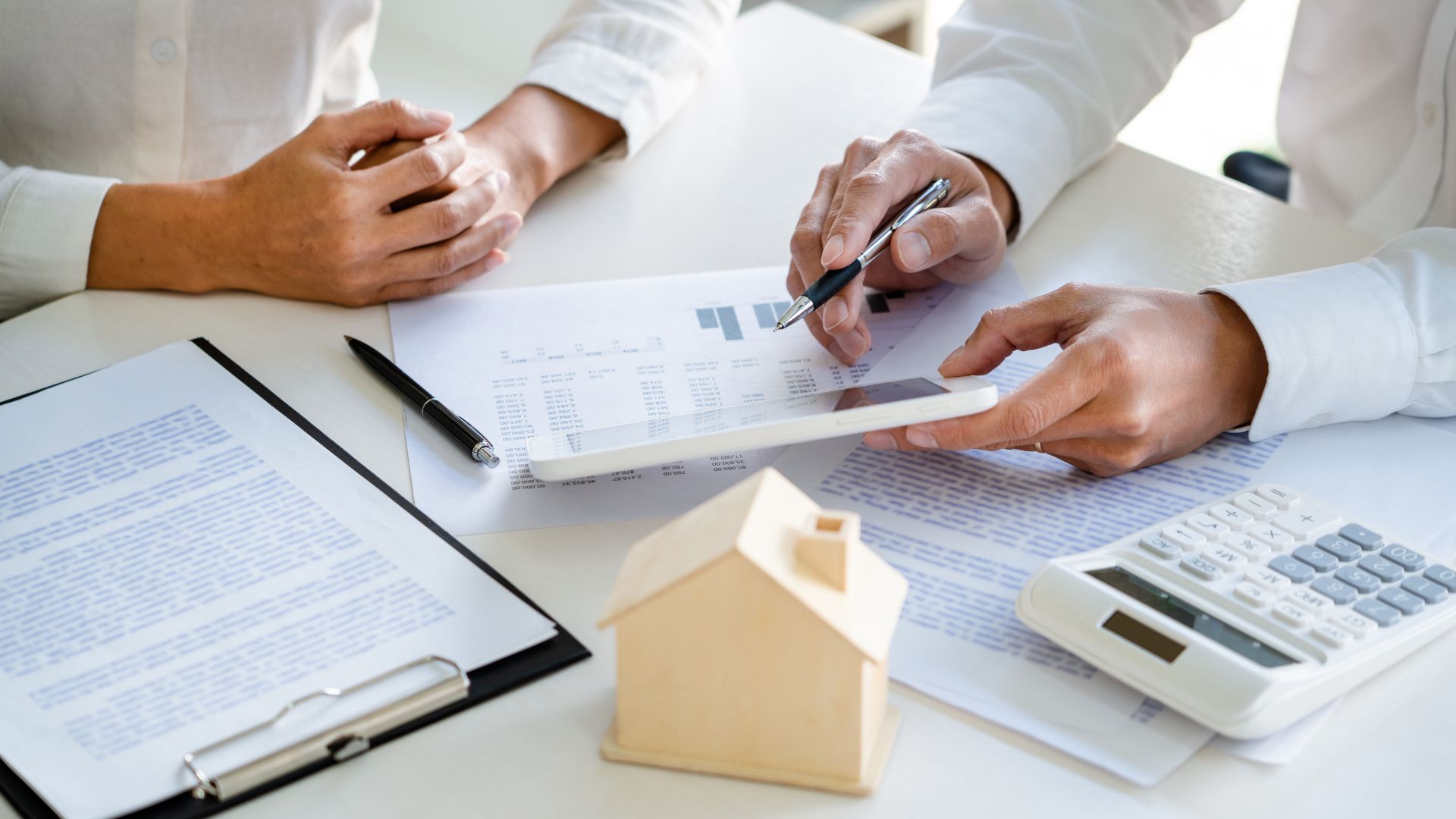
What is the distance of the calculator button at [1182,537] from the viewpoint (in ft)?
1.91

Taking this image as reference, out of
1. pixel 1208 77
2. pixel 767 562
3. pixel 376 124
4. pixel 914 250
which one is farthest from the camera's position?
pixel 1208 77

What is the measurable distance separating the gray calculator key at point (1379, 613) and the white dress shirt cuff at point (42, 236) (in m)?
0.85

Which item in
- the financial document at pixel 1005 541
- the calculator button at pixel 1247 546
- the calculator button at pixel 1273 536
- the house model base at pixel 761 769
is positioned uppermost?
the calculator button at pixel 1273 536

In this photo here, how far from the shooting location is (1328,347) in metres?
0.71

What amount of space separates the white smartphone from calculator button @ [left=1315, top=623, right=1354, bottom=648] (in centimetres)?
19

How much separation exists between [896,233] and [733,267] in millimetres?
164

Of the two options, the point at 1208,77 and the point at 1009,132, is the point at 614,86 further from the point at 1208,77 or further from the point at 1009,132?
the point at 1208,77

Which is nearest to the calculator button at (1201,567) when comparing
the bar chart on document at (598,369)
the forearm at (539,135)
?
the bar chart on document at (598,369)

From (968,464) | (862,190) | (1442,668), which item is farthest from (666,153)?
(1442,668)

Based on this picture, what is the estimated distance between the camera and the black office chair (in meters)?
1.17

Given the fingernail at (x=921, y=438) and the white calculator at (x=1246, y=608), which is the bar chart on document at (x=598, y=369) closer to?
the fingernail at (x=921, y=438)

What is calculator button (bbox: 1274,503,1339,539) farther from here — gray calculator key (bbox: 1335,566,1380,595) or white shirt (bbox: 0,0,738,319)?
white shirt (bbox: 0,0,738,319)

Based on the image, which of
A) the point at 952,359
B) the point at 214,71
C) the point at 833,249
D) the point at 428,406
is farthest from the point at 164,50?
the point at 952,359

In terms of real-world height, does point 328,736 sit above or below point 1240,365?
below
